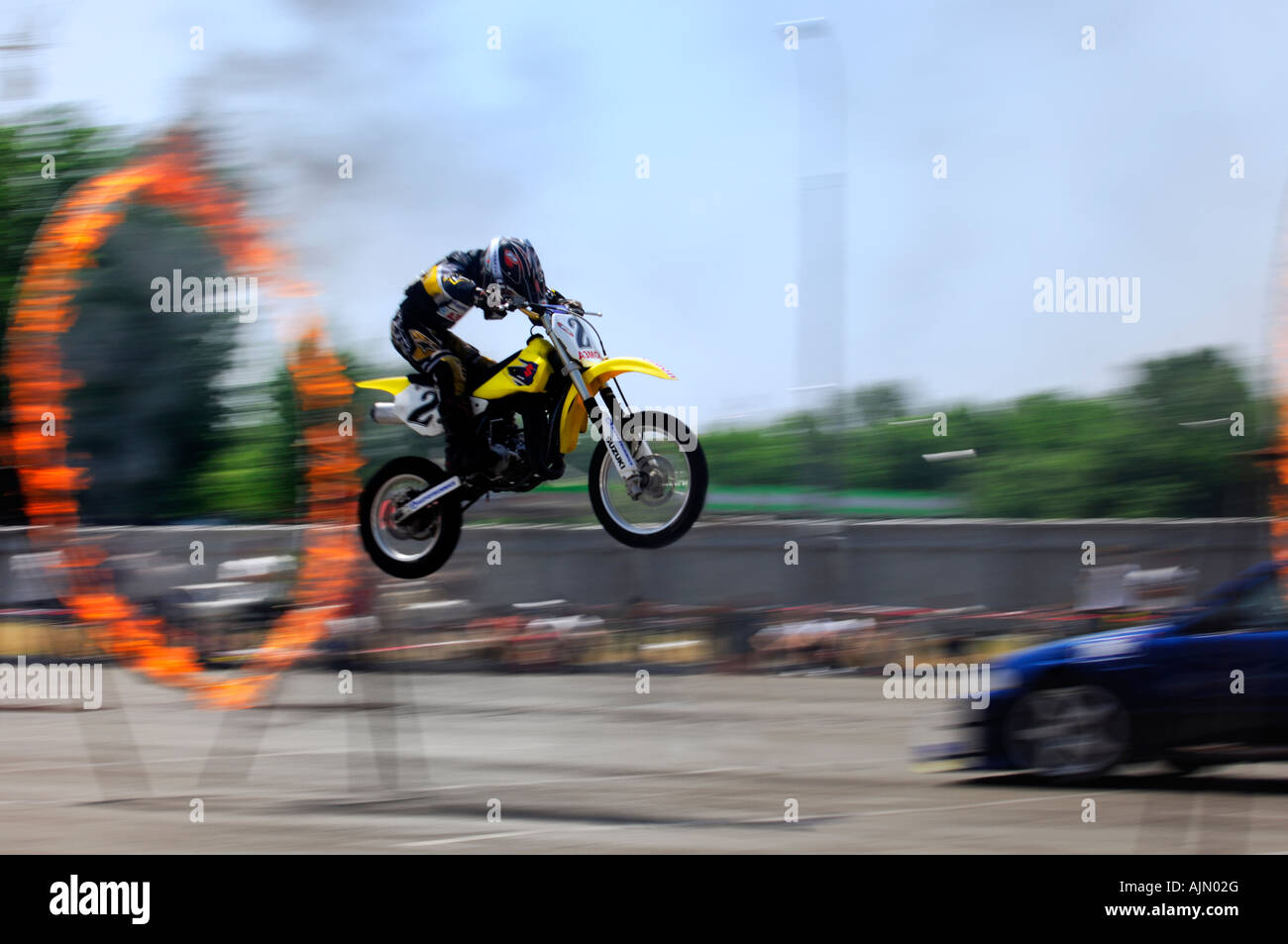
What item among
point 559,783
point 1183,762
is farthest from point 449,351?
point 1183,762

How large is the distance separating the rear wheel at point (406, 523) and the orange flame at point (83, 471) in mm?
652

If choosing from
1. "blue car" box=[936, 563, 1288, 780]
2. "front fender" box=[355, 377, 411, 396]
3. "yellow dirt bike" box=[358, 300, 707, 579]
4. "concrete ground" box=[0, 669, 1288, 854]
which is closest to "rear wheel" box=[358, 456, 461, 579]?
"yellow dirt bike" box=[358, 300, 707, 579]

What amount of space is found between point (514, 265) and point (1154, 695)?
5814 mm

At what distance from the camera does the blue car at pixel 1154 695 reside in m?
8.55

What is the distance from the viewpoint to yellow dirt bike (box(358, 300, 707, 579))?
5.27 meters

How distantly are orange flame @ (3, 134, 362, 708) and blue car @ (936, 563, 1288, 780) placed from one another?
4735 millimetres

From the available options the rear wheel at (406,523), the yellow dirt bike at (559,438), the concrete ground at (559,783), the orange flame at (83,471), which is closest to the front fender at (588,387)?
the yellow dirt bike at (559,438)

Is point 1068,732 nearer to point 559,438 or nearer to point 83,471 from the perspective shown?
point 559,438

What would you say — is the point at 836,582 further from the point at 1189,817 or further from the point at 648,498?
the point at 648,498

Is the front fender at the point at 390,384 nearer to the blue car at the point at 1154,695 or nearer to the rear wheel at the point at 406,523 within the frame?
the rear wheel at the point at 406,523

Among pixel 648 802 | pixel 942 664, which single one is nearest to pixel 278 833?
pixel 648 802

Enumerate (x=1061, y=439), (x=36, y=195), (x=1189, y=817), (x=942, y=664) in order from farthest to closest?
(x=36, y=195) < (x=1061, y=439) < (x=942, y=664) < (x=1189, y=817)

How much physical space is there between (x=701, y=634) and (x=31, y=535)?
808cm

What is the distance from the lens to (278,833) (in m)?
8.55
